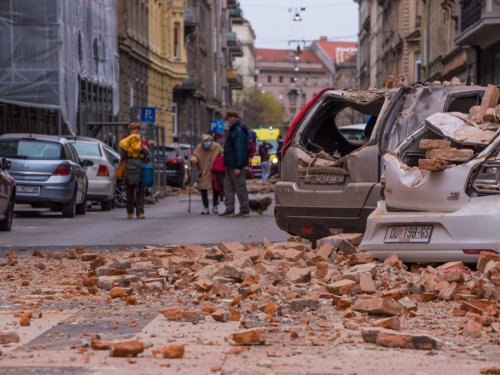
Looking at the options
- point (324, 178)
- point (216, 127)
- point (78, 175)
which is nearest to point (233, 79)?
point (216, 127)

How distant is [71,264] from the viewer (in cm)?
1098

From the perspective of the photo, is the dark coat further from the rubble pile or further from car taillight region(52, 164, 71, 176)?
the rubble pile

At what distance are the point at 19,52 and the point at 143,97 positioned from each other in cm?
2337

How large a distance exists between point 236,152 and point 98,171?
17.5 feet

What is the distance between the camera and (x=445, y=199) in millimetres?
8648

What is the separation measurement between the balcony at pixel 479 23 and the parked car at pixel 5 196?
18.0 m

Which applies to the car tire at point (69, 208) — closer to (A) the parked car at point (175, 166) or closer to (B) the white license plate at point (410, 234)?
(B) the white license plate at point (410, 234)

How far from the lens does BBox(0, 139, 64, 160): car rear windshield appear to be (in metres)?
21.1

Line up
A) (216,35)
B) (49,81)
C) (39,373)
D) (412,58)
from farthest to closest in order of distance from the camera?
(216,35), (412,58), (49,81), (39,373)

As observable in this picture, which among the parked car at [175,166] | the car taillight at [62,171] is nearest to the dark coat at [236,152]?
the car taillight at [62,171]

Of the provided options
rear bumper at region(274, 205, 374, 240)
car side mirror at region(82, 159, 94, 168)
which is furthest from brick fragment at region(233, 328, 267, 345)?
car side mirror at region(82, 159, 94, 168)

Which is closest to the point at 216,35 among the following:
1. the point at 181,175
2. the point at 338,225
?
the point at 181,175

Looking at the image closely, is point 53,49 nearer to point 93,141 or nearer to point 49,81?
point 49,81

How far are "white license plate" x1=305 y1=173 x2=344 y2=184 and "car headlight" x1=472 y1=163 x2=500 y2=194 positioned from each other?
2956 mm
